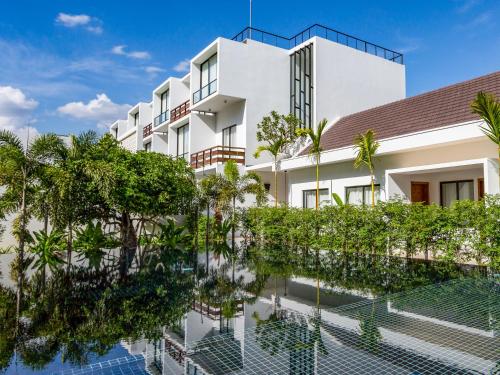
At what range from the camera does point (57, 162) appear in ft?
42.2

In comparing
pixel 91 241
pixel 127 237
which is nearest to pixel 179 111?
pixel 127 237

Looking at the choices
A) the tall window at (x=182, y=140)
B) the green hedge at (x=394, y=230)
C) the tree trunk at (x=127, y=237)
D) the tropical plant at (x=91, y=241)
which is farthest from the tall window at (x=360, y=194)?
the tall window at (x=182, y=140)

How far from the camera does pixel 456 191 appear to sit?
15445mm

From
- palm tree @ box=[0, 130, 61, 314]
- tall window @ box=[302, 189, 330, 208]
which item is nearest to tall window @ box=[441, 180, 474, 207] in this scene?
tall window @ box=[302, 189, 330, 208]

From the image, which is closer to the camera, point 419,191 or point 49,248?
point 49,248

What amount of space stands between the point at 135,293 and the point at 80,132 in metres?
7.63

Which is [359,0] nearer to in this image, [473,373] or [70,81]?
[70,81]

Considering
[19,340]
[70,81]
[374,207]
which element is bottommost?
[19,340]

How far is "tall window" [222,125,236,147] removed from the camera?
2342cm

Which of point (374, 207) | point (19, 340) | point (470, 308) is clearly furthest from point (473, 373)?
point (374, 207)

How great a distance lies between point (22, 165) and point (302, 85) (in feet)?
51.2

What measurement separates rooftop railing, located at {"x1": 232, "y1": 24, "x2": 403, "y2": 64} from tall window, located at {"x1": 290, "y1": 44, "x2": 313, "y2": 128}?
3.11 ft

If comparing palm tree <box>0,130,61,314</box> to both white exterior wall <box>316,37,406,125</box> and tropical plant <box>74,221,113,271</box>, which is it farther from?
white exterior wall <box>316,37,406,125</box>

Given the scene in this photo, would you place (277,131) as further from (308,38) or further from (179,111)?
(179,111)
